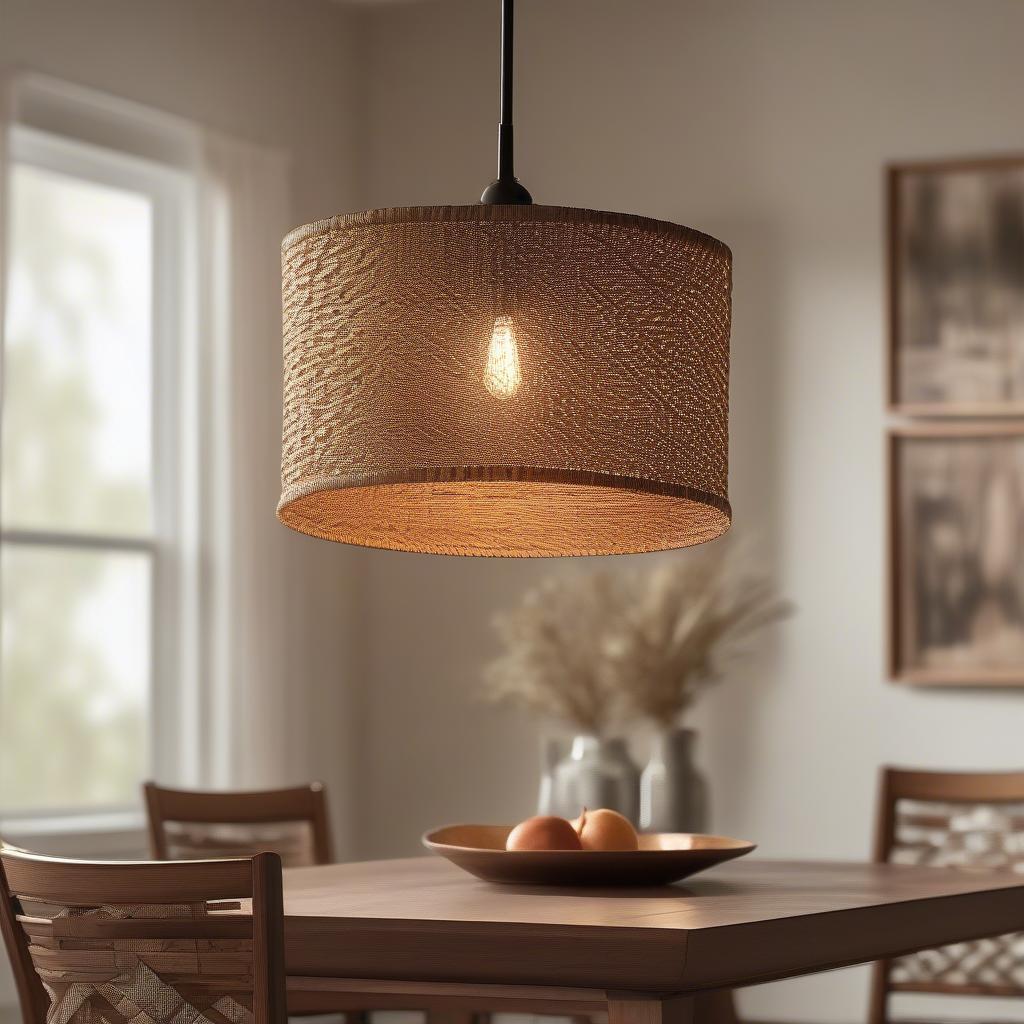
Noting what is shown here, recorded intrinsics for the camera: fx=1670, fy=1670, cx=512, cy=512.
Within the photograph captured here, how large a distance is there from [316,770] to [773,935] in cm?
293

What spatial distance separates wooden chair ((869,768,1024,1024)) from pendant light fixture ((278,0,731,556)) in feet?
5.15

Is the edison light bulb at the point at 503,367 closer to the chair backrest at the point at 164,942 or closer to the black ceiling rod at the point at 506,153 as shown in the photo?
the black ceiling rod at the point at 506,153

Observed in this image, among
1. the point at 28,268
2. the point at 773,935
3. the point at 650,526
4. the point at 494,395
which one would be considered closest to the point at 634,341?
the point at 494,395

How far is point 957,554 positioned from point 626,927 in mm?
2776

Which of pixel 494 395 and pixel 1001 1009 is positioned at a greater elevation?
pixel 494 395

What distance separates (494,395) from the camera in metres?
1.85

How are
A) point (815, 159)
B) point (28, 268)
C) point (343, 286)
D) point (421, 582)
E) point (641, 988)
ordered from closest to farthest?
point (641, 988), point (343, 286), point (28, 268), point (815, 159), point (421, 582)

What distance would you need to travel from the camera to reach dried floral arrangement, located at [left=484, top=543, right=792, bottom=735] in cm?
417

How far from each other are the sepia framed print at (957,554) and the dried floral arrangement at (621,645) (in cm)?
38

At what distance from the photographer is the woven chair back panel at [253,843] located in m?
3.22

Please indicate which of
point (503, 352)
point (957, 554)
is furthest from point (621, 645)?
point (503, 352)

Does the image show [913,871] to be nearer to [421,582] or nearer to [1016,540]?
[1016,540]

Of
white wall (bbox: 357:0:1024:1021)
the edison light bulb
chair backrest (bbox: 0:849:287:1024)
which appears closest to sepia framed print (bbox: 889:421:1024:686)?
white wall (bbox: 357:0:1024:1021)

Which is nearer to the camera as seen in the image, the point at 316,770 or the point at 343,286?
the point at 343,286
